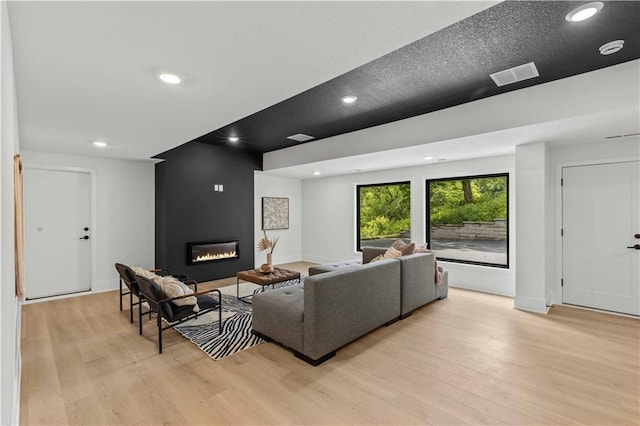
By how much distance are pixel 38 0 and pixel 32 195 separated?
15.4ft

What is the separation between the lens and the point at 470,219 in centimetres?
557

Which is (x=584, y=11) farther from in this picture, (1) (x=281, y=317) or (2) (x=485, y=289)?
(2) (x=485, y=289)

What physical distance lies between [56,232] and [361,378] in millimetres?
5349

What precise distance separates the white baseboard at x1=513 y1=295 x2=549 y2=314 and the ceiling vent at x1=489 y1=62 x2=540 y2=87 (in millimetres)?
2865

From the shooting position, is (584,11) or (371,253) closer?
(584,11)

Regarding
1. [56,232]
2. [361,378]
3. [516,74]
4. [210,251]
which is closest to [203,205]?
[210,251]

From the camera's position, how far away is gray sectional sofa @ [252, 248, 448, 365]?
9.11 ft

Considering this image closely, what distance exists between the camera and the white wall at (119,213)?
17.4ft

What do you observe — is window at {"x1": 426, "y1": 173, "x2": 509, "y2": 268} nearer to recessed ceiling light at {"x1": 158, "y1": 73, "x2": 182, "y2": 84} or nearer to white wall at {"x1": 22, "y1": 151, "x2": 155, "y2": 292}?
recessed ceiling light at {"x1": 158, "y1": 73, "x2": 182, "y2": 84}

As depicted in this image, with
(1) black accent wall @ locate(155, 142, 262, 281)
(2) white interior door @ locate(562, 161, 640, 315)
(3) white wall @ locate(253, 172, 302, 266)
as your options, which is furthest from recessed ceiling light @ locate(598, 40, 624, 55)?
(3) white wall @ locate(253, 172, 302, 266)

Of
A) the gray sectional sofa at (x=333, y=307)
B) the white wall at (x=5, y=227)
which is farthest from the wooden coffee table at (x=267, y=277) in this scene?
the white wall at (x=5, y=227)

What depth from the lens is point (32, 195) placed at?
4.78 m

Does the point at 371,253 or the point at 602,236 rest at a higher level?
the point at 602,236

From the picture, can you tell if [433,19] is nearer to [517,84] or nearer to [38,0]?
[38,0]
